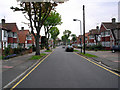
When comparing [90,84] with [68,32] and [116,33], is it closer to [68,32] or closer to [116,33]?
[116,33]

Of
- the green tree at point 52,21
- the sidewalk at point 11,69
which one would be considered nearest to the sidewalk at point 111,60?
the sidewalk at point 11,69

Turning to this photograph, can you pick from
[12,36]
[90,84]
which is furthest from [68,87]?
[12,36]

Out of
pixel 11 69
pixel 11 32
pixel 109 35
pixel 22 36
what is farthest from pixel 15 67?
pixel 22 36

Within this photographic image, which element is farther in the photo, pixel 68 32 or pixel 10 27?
pixel 68 32

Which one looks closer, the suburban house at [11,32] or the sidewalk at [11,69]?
the sidewalk at [11,69]

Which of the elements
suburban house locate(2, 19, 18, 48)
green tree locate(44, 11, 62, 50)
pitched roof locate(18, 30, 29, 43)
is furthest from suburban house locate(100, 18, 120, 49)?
Result: pitched roof locate(18, 30, 29, 43)

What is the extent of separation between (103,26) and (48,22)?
751 inches

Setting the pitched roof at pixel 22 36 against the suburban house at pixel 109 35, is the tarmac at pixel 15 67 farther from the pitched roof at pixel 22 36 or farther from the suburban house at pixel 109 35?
the pitched roof at pixel 22 36

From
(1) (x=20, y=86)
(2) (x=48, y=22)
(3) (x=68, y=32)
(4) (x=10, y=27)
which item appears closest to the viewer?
(1) (x=20, y=86)

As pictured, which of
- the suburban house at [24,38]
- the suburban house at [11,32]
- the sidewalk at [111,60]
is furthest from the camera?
the suburban house at [24,38]

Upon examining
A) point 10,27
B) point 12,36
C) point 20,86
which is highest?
point 10,27

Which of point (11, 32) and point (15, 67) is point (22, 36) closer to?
point (11, 32)

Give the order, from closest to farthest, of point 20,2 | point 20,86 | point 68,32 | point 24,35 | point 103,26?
point 20,86 → point 20,2 → point 103,26 → point 24,35 → point 68,32

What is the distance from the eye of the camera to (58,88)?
17.1 ft
